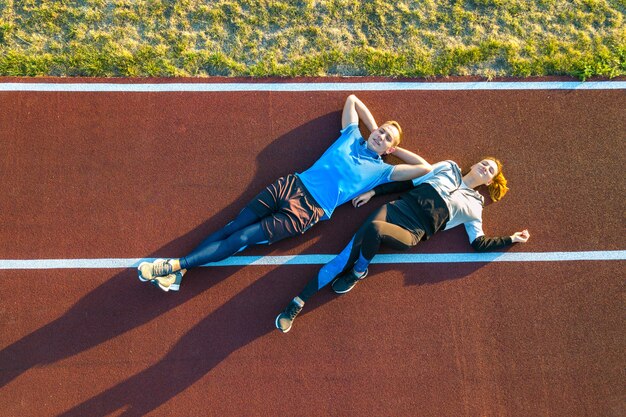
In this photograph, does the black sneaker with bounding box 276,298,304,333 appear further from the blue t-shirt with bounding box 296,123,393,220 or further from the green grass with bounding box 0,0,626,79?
the green grass with bounding box 0,0,626,79

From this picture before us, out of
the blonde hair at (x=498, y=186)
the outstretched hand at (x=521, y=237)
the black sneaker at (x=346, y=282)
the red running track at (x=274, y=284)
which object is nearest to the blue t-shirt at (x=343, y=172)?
the red running track at (x=274, y=284)

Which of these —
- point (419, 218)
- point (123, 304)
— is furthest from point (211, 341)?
point (419, 218)

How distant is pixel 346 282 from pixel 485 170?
83.3 inches

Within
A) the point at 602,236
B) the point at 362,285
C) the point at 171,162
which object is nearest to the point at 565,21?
the point at 602,236

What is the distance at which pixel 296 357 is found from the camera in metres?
4.79

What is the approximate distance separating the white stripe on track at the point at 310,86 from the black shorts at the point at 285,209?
134cm

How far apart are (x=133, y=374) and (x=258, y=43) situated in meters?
4.35

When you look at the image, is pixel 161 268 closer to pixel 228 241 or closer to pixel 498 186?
pixel 228 241

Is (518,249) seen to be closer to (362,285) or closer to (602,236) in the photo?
(602,236)

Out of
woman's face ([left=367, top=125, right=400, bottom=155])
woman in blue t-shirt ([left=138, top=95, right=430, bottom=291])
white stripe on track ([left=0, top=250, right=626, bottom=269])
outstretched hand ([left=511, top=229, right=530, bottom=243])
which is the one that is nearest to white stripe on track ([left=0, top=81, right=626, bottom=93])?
woman in blue t-shirt ([left=138, top=95, right=430, bottom=291])

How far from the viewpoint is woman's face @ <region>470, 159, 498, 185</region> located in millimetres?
4750

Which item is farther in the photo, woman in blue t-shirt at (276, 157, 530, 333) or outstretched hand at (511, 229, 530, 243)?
outstretched hand at (511, 229, 530, 243)

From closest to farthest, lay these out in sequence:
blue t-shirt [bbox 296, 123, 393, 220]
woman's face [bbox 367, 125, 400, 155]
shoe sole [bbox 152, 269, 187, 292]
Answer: shoe sole [bbox 152, 269, 187, 292] → woman's face [bbox 367, 125, 400, 155] → blue t-shirt [bbox 296, 123, 393, 220]

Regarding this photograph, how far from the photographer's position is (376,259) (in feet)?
16.4
